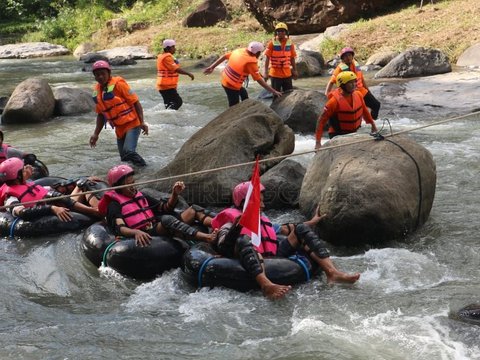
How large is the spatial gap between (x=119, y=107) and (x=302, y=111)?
12.2 feet

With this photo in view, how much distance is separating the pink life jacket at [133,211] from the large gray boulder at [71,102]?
28.5 feet

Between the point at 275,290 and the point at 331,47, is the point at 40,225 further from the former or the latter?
the point at 331,47

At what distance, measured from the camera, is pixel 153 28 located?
102ft

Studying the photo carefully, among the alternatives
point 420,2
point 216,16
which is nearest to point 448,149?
point 420,2

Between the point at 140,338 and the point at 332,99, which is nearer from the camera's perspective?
the point at 140,338

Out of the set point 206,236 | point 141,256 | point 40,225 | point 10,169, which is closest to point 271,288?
point 206,236

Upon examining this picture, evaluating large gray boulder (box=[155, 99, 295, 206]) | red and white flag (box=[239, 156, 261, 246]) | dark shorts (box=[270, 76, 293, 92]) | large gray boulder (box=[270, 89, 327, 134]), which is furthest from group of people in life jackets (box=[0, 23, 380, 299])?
dark shorts (box=[270, 76, 293, 92])

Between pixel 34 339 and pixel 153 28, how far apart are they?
2778 centimetres

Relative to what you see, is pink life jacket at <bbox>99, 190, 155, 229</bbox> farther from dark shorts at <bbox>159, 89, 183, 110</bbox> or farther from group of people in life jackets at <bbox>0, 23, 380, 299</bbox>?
dark shorts at <bbox>159, 89, 183, 110</bbox>

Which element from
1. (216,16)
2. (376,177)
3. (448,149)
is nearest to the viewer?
(376,177)

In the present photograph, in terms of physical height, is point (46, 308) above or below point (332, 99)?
below

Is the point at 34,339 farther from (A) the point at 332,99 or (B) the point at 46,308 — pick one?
Result: (A) the point at 332,99

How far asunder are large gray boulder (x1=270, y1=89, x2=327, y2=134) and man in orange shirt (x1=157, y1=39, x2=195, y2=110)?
261cm

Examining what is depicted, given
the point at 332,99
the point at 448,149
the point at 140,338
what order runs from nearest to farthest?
the point at 140,338
the point at 332,99
the point at 448,149
